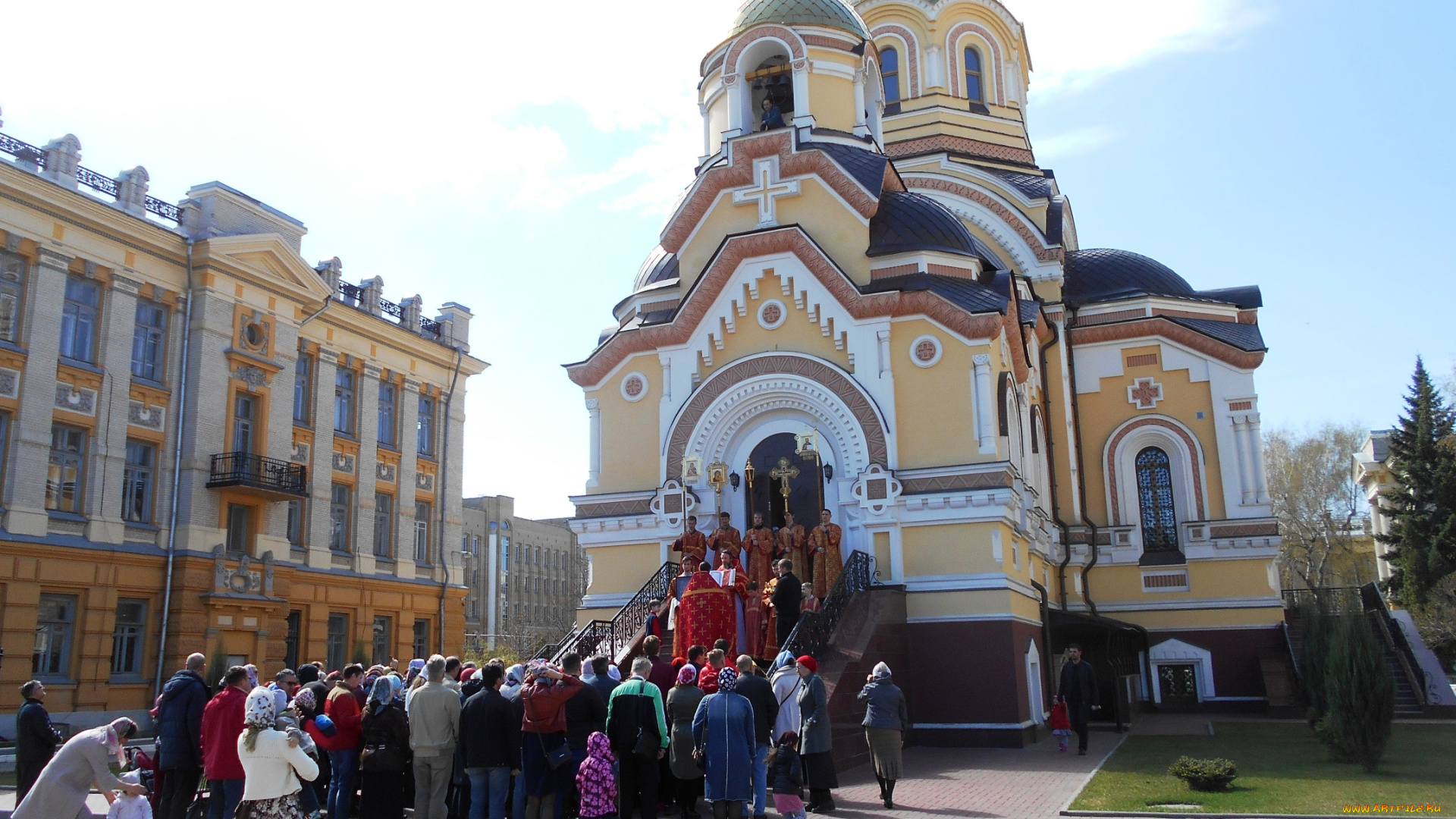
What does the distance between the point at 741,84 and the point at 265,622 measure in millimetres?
14552

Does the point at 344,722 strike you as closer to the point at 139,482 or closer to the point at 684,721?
the point at 684,721

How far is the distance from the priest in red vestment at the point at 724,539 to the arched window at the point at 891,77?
566 inches

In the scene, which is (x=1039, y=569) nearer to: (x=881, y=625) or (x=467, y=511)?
(x=881, y=625)

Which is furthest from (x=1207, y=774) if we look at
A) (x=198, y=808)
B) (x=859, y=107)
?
(x=859, y=107)

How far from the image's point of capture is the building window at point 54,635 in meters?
19.9

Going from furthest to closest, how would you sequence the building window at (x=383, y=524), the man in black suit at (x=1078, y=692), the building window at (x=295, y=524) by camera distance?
the building window at (x=383, y=524) → the building window at (x=295, y=524) → the man in black suit at (x=1078, y=692)

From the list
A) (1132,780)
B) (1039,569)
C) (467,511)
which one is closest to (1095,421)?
(1039,569)

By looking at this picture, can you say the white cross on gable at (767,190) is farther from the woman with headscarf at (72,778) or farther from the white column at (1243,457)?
the woman with headscarf at (72,778)

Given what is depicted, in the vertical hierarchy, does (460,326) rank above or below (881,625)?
above

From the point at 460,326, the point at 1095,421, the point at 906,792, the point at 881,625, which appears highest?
the point at 460,326

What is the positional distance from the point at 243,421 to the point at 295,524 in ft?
9.12

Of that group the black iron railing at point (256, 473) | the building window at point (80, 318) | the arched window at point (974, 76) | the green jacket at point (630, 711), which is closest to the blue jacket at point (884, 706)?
the green jacket at point (630, 711)

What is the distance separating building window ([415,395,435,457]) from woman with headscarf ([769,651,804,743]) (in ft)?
71.6

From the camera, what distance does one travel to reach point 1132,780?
1184 cm
